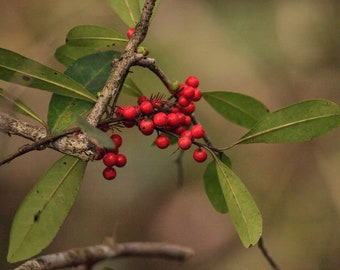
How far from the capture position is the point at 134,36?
1084mm

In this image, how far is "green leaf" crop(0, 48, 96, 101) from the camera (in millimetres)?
1047

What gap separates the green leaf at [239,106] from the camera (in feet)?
4.60

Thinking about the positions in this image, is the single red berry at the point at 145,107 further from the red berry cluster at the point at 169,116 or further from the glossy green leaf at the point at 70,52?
the glossy green leaf at the point at 70,52

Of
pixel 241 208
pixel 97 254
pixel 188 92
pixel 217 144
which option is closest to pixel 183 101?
pixel 188 92

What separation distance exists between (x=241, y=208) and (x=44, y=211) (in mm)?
368

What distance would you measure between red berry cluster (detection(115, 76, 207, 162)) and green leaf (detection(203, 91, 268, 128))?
17cm

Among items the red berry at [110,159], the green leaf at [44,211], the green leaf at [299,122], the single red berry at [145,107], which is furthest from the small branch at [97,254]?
the green leaf at [299,122]

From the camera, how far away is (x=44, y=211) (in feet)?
3.59

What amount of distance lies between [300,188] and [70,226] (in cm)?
107

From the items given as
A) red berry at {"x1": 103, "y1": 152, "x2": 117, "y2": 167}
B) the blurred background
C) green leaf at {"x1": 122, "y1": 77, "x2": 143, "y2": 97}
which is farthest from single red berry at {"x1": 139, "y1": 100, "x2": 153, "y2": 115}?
the blurred background

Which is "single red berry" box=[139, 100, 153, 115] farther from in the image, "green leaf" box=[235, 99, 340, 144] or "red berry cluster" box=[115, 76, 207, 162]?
"green leaf" box=[235, 99, 340, 144]

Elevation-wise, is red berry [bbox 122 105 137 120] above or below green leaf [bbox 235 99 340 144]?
above

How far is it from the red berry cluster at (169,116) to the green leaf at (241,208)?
72 mm

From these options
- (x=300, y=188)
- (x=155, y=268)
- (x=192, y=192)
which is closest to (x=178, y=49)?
(x=192, y=192)
